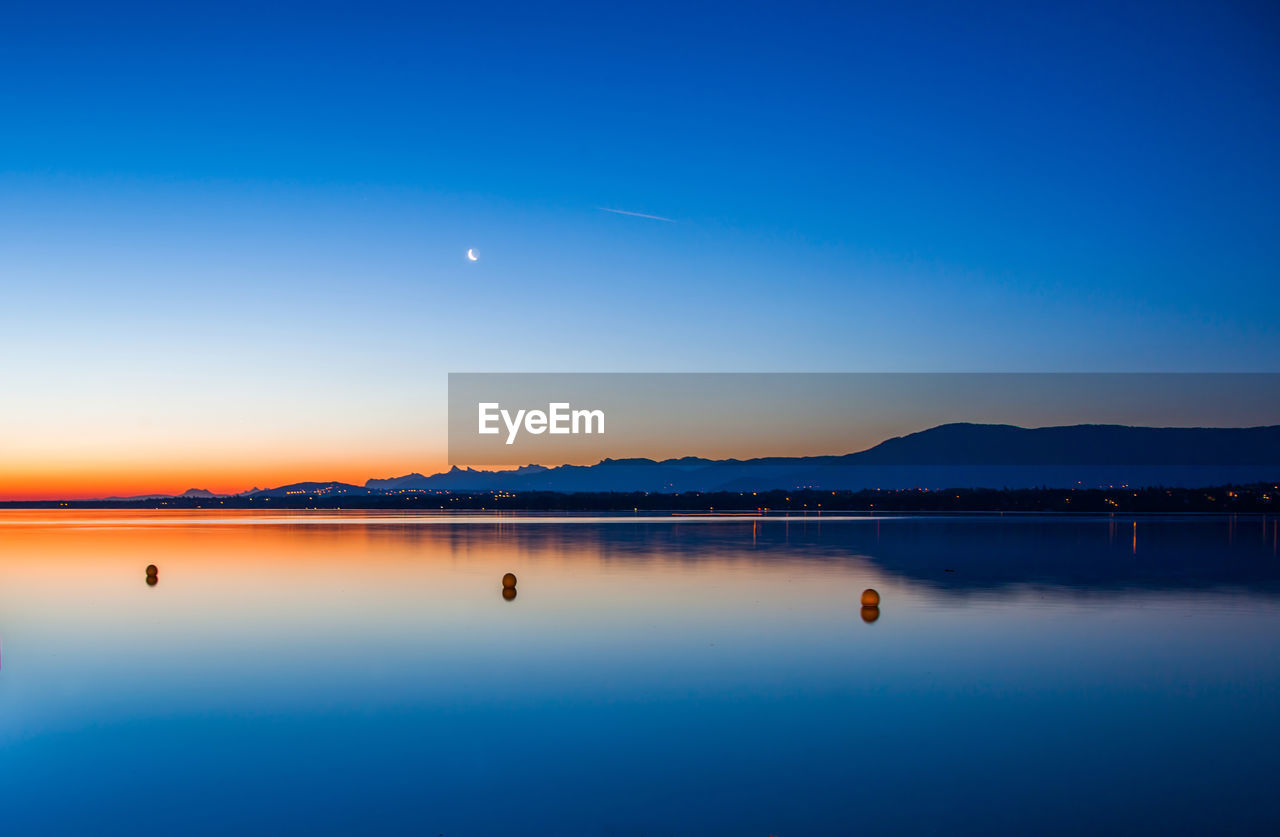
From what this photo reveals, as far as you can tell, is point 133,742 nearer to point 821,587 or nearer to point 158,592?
point 158,592

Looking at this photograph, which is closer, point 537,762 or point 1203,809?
point 1203,809

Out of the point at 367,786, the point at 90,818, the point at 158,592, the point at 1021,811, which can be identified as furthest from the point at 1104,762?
the point at 158,592

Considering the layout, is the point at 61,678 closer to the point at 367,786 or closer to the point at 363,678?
the point at 363,678

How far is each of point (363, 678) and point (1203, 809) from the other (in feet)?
33.4

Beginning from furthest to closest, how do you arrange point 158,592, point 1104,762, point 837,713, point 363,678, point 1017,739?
point 158,592
point 363,678
point 837,713
point 1017,739
point 1104,762

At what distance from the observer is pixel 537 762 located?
9.30 m

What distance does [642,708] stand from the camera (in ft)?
37.9

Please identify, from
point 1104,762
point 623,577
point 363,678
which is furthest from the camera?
point 623,577

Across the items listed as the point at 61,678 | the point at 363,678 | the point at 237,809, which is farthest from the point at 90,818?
the point at 61,678

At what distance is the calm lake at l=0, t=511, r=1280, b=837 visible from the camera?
26.0 feet

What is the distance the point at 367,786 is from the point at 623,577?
60.1ft

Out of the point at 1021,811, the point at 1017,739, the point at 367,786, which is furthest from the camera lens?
the point at 1017,739

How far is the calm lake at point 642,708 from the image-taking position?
26.0ft

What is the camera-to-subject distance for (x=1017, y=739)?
10.1 metres
